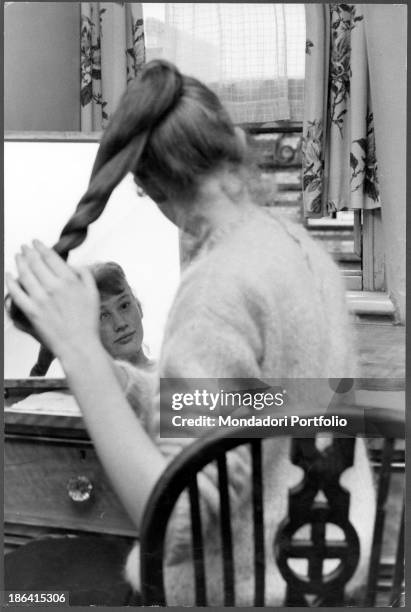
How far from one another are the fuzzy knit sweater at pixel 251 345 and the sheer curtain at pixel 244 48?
0.70 feet

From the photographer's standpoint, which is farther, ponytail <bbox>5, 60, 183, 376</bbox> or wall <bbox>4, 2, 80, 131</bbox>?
wall <bbox>4, 2, 80, 131</bbox>

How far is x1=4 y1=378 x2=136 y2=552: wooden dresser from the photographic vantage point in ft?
4.25

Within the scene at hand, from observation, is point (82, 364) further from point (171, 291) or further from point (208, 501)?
point (208, 501)

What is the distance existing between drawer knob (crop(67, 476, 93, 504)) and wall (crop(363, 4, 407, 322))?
625 mm

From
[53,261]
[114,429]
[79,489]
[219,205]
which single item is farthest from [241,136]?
[79,489]

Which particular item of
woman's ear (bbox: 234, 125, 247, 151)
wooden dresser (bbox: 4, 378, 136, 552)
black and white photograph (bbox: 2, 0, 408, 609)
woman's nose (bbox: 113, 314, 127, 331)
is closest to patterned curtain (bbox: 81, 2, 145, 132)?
black and white photograph (bbox: 2, 0, 408, 609)

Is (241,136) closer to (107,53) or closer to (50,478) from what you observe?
(107,53)

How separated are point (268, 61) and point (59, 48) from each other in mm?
381

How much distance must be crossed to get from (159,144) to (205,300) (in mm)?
263

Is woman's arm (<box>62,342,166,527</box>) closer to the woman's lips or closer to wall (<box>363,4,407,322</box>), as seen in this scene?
the woman's lips

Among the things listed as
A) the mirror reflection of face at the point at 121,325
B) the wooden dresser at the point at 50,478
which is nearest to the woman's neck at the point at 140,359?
the mirror reflection of face at the point at 121,325

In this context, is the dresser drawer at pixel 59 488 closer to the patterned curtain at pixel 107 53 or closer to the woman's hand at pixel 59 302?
the woman's hand at pixel 59 302

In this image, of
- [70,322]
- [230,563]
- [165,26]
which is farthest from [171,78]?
[230,563]

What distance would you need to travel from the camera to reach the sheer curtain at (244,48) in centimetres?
130
